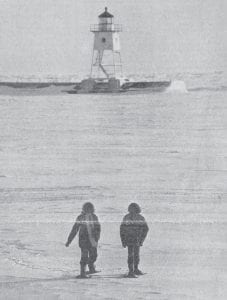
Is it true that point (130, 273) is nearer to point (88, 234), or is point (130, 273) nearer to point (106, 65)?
point (88, 234)

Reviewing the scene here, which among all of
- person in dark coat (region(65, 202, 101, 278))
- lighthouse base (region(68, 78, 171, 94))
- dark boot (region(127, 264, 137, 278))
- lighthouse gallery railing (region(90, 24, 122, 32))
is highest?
lighthouse gallery railing (region(90, 24, 122, 32))

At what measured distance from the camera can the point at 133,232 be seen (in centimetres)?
479

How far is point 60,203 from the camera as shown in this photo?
7422mm

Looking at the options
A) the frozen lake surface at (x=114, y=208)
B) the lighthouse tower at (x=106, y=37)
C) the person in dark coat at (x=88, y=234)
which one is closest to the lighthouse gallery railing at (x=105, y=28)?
the lighthouse tower at (x=106, y=37)

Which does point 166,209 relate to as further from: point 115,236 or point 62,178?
point 62,178

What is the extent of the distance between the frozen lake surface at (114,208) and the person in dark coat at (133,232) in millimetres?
96

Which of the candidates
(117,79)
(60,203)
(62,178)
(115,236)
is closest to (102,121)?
(62,178)

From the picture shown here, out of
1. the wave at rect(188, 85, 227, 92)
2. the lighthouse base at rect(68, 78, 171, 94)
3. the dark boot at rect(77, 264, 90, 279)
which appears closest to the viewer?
the dark boot at rect(77, 264, 90, 279)

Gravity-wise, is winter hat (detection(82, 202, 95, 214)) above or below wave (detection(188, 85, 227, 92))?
below

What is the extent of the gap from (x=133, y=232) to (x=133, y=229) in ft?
0.07

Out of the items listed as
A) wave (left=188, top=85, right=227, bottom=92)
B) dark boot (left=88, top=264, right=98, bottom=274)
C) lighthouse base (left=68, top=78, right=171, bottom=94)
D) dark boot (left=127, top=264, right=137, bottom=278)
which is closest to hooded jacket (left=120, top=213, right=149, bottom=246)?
dark boot (left=127, top=264, right=137, bottom=278)

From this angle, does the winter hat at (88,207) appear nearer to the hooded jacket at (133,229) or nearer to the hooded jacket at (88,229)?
the hooded jacket at (88,229)

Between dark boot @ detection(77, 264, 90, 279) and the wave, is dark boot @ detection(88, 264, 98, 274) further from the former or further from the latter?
the wave

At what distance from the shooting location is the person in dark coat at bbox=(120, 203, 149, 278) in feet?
15.6
